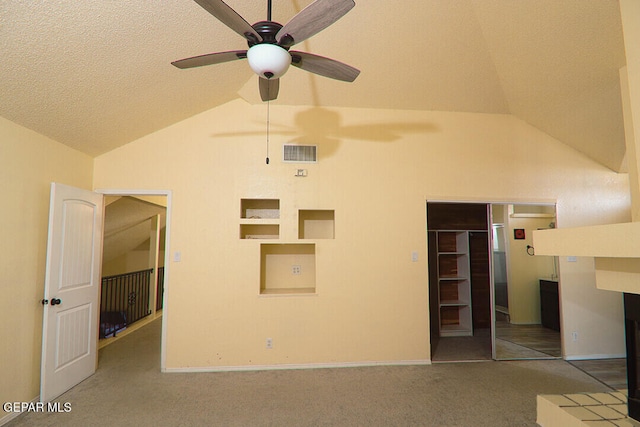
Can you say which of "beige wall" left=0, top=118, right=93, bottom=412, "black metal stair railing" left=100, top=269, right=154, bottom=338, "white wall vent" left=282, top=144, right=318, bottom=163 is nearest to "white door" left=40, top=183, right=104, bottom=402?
"beige wall" left=0, top=118, right=93, bottom=412

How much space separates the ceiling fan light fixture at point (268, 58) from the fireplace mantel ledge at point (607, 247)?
141 centimetres

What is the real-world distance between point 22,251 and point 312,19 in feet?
9.71

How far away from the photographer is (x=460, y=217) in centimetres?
504

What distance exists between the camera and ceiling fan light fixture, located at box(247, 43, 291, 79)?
5.37 feet

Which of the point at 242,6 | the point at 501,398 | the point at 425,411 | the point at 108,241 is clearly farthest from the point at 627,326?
the point at 108,241

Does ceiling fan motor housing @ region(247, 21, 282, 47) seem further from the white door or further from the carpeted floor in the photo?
the carpeted floor

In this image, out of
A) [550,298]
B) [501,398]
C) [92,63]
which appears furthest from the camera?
[550,298]

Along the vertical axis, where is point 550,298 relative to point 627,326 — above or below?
below

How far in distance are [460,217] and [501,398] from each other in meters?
2.76

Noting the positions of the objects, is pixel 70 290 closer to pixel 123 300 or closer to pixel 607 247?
pixel 123 300

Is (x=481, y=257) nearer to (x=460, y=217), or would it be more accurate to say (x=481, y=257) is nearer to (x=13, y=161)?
(x=460, y=217)

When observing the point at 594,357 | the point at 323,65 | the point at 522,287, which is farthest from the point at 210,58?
the point at 594,357

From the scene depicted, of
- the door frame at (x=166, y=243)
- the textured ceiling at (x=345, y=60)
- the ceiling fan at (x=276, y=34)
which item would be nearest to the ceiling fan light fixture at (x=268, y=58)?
the ceiling fan at (x=276, y=34)

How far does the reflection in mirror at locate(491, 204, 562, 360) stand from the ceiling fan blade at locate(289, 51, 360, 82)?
2949 mm
